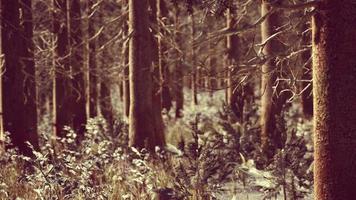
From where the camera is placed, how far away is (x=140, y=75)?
10.0 metres

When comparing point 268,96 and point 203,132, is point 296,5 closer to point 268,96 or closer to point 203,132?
point 203,132

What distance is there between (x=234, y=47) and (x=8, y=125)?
9.91 meters

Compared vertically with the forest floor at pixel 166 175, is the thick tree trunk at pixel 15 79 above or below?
above

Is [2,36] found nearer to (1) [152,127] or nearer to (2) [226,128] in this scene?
(1) [152,127]

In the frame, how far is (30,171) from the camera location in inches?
327

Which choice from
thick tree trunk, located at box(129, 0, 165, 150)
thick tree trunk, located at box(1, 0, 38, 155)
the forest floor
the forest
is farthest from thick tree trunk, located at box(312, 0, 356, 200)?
thick tree trunk, located at box(1, 0, 38, 155)

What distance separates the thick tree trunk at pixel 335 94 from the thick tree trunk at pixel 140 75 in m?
5.79

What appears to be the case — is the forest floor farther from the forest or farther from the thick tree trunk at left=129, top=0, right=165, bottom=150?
the thick tree trunk at left=129, top=0, right=165, bottom=150

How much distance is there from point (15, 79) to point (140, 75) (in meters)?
2.27

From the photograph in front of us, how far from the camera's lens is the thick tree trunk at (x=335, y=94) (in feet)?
13.9

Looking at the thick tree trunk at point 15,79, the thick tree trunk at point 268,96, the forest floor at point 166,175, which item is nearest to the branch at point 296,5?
the forest floor at point 166,175

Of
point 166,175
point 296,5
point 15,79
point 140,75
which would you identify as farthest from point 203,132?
point 296,5

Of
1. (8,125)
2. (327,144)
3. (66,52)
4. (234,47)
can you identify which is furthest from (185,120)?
(327,144)

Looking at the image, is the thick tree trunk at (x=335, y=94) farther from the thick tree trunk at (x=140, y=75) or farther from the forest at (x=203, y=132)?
the thick tree trunk at (x=140, y=75)
